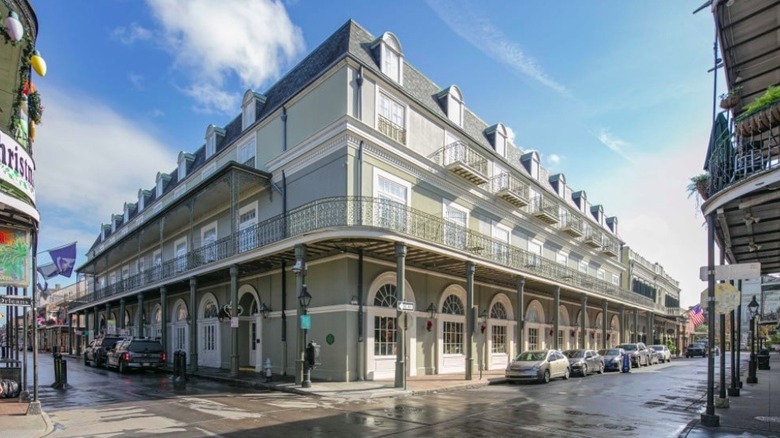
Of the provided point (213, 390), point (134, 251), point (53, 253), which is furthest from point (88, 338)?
point (213, 390)

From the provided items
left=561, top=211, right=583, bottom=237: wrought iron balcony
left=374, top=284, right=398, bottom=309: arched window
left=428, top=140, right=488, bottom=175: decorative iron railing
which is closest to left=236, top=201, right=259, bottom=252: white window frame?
left=374, top=284, right=398, bottom=309: arched window

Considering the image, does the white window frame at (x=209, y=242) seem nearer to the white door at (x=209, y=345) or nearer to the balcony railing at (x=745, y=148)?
the white door at (x=209, y=345)

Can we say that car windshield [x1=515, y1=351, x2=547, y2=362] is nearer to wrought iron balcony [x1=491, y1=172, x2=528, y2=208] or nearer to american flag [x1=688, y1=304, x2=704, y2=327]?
wrought iron balcony [x1=491, y1=172, x2=528, y2=208]

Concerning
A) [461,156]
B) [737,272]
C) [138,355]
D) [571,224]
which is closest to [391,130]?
[461,156]

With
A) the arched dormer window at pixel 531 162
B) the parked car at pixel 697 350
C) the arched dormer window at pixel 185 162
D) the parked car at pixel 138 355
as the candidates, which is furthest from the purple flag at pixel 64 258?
the parked car at pixel 697 350

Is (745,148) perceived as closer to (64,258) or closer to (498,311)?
(498,311)

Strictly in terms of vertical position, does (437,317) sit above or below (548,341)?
above

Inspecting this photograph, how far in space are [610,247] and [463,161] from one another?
24539 millimetres

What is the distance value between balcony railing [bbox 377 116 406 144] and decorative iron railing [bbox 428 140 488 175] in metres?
1.95

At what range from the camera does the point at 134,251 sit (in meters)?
38.1

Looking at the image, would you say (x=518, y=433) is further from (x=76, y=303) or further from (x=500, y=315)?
(x=76, y=303)

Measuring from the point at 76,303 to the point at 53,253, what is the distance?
2664 centimetres

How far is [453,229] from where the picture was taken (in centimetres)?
2162

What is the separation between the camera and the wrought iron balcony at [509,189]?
25744 millimetres
